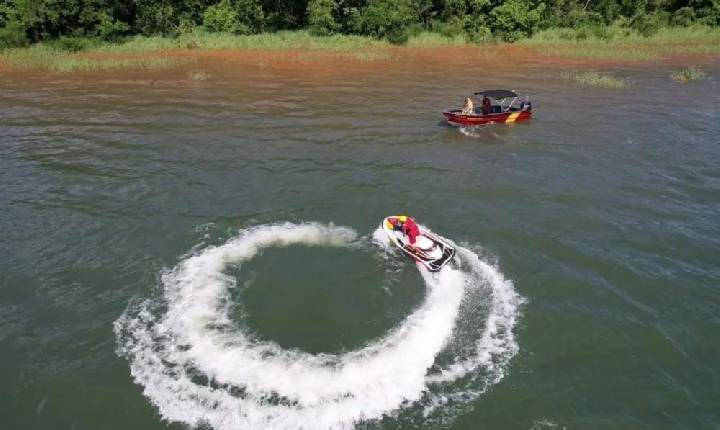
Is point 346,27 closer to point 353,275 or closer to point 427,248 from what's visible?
point 427,248

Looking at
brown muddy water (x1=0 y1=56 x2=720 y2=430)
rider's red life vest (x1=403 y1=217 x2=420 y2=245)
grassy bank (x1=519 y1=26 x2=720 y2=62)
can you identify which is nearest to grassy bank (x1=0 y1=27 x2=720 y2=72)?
grassy bank (x1=519 y1=26 x2=720 y2=62)

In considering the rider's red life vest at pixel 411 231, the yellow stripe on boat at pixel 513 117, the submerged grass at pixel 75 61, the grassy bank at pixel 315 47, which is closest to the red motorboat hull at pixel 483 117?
the yellow stripe on boat at pixel 513 117

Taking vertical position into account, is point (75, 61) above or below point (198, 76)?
above

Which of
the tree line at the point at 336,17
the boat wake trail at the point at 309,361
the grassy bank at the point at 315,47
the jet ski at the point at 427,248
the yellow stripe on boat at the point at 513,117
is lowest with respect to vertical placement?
the boat wake trail at the point at 309,361

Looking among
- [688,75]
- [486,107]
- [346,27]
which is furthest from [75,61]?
[688,75]

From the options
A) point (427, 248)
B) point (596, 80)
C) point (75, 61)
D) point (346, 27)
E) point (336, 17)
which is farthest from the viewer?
point (336, 17)

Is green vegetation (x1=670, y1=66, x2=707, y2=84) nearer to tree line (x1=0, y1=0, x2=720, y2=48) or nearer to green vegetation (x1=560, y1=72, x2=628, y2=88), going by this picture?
green vegetation (x1=560, y1=72, x2=628, y2=88)

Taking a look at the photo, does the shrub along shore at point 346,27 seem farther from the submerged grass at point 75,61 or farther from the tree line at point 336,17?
the submerged grass at point 75,61
